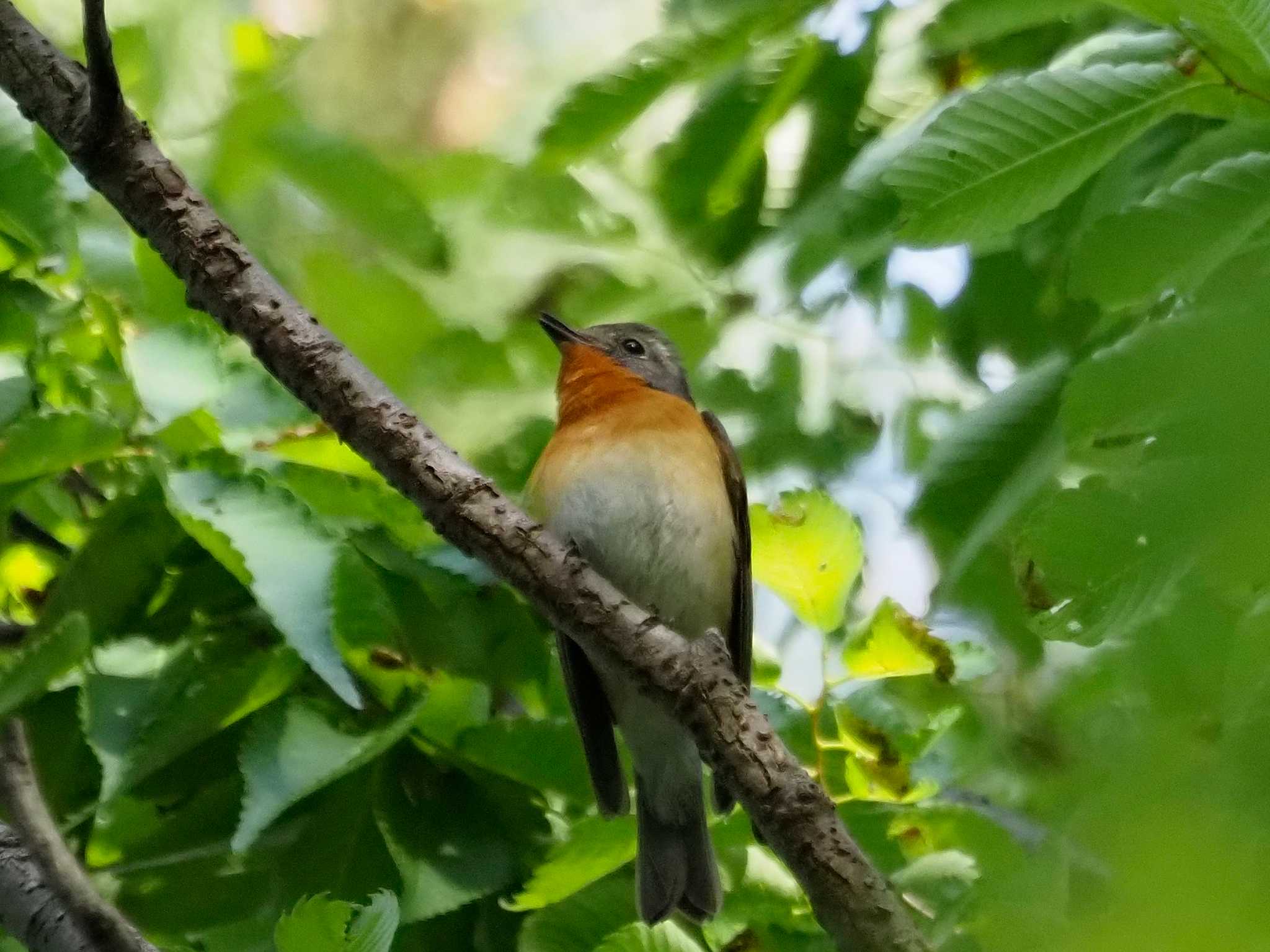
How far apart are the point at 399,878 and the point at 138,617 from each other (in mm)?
788

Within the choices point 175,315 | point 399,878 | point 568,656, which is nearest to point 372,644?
point 399,878

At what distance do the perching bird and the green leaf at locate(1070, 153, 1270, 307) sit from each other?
6.40 feet

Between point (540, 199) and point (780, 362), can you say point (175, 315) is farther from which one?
point (780, 362)

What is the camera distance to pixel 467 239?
385 cm

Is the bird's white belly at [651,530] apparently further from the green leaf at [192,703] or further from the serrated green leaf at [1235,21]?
A: the serrated green leaf at [1235,21]

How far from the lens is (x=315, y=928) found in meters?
1.68

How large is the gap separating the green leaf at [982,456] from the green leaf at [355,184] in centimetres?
146

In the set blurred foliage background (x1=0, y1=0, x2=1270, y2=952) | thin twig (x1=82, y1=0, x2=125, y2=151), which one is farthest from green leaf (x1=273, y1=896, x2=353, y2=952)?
thin twig (x1=82, y1=0, x2=125, y2=151)

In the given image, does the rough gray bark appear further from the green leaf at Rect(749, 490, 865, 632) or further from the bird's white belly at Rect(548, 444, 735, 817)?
the bird's white belly at Rect(548, 444, 735, 817)

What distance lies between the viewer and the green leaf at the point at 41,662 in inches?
93.0

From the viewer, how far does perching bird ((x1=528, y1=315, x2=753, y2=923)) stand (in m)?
3.76

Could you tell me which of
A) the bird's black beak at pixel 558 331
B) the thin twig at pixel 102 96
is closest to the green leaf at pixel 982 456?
the thin twig at pixel 102 96

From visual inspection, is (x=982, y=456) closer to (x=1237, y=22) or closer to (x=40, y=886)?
(x=1237, y=22)

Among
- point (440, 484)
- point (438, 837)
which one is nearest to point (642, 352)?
point (438, 837)
